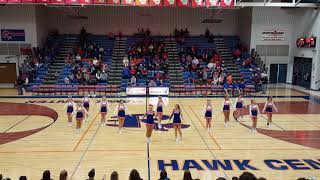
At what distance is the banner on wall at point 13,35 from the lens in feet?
104

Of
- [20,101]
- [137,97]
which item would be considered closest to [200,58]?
[137,97]

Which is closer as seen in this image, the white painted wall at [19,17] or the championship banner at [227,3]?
the championship banner at [227,3]

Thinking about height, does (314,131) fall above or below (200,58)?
below

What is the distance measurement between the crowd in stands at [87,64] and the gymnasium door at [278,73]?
17128 mm

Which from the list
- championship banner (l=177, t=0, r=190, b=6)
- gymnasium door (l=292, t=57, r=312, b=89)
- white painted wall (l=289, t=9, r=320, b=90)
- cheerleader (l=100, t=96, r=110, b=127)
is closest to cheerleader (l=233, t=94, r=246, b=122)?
cheerleader (l=100, t=96, r=110, b=127)

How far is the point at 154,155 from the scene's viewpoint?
12688mm

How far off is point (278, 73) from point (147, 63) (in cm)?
1406

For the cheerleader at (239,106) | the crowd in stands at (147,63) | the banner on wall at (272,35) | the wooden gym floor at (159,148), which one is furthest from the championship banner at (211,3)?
the banner on wall at (272,35)

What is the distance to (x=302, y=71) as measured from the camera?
32.2 meters

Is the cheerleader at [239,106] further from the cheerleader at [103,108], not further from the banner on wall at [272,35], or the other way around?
the banner on wall at [272,35]

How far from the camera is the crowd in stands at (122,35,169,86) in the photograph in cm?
2952

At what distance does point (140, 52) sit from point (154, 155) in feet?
68.2

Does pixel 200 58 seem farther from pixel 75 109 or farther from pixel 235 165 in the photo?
pixel 235 165

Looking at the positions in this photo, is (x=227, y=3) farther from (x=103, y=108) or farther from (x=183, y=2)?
(x=103, y=108)
